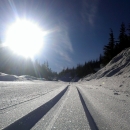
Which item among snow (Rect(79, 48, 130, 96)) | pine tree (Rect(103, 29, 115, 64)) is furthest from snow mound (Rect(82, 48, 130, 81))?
pine tree (Rect(103, 29, 115, 64))

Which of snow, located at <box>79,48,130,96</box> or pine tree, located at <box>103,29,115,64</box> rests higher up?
pine tree, located at <box>103,29,115,64</box>

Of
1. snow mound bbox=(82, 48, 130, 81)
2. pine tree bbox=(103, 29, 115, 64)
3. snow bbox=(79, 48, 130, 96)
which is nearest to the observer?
snow bbox=(79, 48, 130, 96)

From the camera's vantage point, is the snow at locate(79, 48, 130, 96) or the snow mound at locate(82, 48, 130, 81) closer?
the snow at locate(79, 48, 130, 96)

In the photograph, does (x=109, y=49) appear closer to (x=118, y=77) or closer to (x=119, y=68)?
(x=119, y=68)

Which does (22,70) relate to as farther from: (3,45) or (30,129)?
(30,129)

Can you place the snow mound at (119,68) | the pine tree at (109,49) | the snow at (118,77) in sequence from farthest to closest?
1. the pine tree at (109,49)
2. the snow mound at (119,68)
3. the snow at (118,77)

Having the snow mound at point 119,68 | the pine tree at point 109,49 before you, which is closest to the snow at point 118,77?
the snow mound at point 119,68

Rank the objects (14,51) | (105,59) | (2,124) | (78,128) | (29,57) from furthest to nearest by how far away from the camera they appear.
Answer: (29,57) < (14,51) < (105,59) < (78,128) < (2,124)

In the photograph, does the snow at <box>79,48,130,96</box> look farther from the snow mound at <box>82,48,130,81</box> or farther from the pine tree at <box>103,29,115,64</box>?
the pine tree at <box>103,29,115,64</box>

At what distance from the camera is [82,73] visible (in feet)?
343

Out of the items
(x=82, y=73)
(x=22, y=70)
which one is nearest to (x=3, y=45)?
(x=22, y=70)

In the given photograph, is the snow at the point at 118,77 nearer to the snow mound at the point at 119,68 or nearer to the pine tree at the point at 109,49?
the snow mound at the point at 119,68

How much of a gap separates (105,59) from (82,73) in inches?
2403

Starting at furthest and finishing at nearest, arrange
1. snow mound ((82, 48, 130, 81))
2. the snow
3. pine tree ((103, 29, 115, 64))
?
pine tree ((103, 29, 115, 64)), snow mound ((82, 48, 130, 81)), the snow
